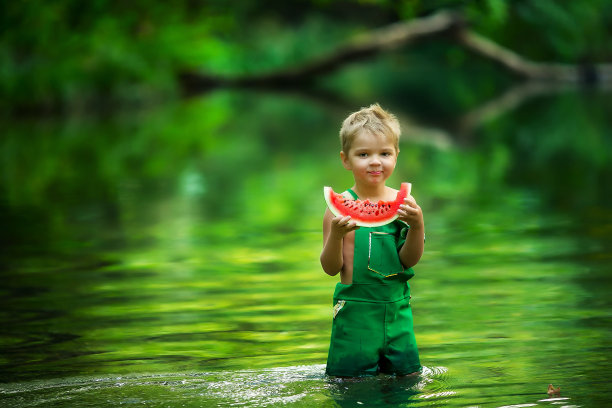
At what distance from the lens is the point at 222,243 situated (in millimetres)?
8000

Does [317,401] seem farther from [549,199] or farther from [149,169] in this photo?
[149,169]

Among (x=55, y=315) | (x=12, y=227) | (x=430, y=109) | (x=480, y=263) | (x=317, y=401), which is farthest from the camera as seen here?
(x=430, y=109)

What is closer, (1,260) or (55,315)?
(55,315)

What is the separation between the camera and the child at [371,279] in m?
4.11

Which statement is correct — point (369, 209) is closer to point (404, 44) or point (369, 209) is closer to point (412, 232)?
point (412, 232)

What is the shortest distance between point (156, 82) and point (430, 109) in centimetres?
784

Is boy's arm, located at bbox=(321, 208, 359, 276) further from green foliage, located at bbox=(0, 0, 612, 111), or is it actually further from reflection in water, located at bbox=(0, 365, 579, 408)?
green foliage, located at bbox=(0, 0, 612, 111)

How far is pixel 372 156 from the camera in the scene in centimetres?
410

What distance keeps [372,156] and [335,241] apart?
36cm

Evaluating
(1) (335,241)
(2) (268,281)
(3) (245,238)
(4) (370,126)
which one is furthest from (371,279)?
(3) (245,238)

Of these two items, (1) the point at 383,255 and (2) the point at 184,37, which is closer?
(1) the point at 383,255

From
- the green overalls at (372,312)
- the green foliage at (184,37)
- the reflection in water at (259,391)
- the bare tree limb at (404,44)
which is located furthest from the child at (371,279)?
the bare tree limb at (404,44)

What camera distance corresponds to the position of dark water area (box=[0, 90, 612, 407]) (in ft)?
13.9

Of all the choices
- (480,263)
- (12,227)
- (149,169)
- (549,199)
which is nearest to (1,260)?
(12,227)
